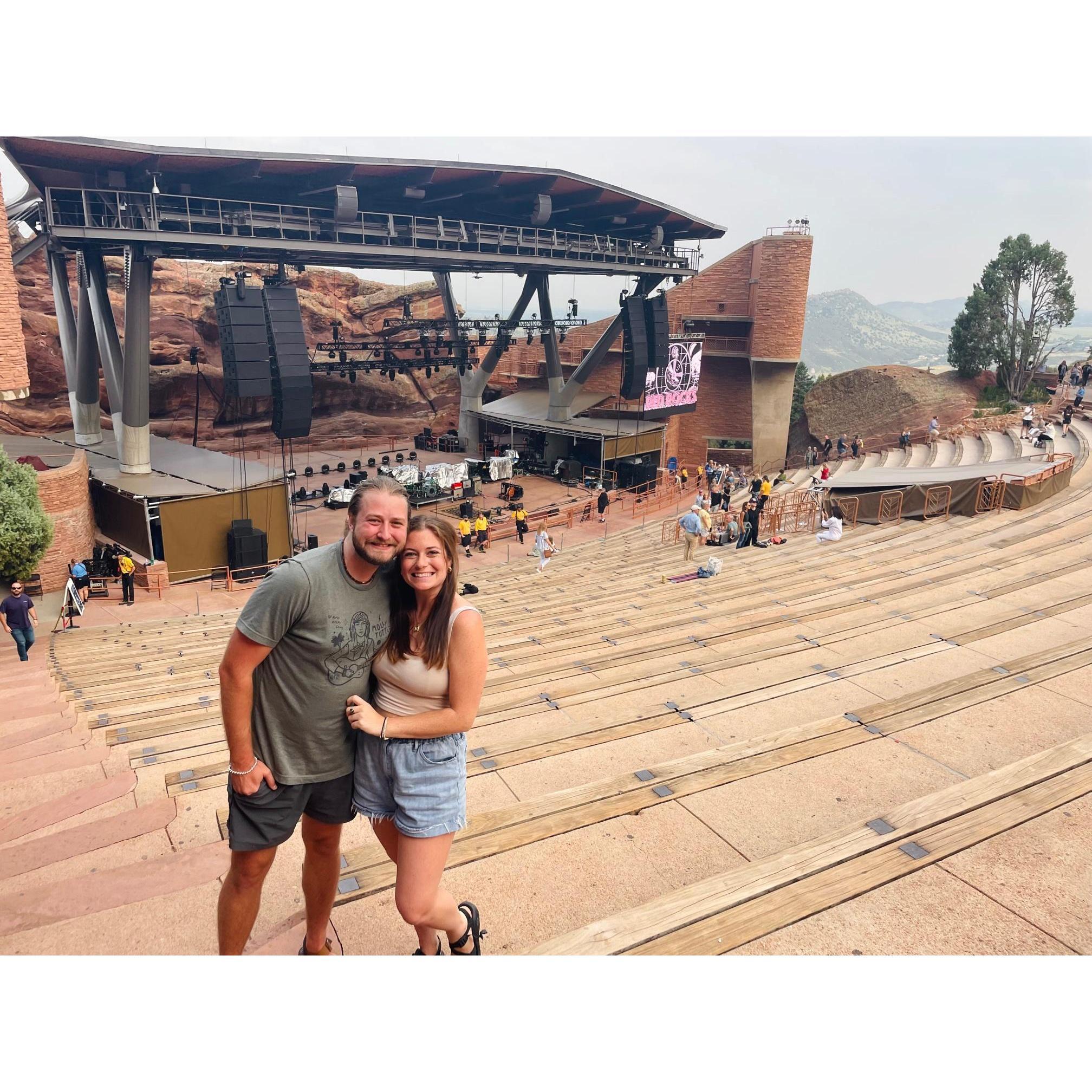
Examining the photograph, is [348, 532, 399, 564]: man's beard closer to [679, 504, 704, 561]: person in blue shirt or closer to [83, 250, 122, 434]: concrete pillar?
[679, 504, 704, 561]: person in blue shirt

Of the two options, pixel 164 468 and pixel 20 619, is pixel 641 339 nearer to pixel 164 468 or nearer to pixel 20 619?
pixel 164 468

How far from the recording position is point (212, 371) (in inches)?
1442

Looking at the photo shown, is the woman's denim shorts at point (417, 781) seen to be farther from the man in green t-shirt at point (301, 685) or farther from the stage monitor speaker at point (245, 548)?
the stage monitor speaker at point (245, 548)

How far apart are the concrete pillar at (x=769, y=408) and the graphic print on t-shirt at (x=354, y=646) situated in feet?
122

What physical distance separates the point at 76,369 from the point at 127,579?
13.1 m

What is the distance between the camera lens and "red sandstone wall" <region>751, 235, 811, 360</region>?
35031mm

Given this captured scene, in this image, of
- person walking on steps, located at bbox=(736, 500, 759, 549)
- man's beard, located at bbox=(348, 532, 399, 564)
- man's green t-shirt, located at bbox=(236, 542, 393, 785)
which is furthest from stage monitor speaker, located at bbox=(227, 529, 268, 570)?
man's beard, located at bbox=(348, 532, 399, 564)

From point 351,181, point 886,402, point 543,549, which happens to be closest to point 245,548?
point 543,549

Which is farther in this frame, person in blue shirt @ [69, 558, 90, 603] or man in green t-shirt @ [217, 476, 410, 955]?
person in blue shirt @ [69, 558, 90, 603]

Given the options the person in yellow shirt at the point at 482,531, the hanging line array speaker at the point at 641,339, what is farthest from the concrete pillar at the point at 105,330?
the hanging line array speaker at the point at 641,339

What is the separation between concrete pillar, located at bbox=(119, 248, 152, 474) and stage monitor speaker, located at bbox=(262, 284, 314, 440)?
3.88m

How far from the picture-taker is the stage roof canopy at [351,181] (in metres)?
18.5

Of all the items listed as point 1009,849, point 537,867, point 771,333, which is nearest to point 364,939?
point 537,867

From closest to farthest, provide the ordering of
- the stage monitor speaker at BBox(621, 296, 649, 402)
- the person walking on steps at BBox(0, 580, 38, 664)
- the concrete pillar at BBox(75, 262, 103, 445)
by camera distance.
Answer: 1. the person walking on steps at BBox(0, 580, 38, 664)
2. the concrete pillar at BBox(75, 262, 103, 445)
3. the stage monitor speaker at BBox(621, 296, 649, 402)
